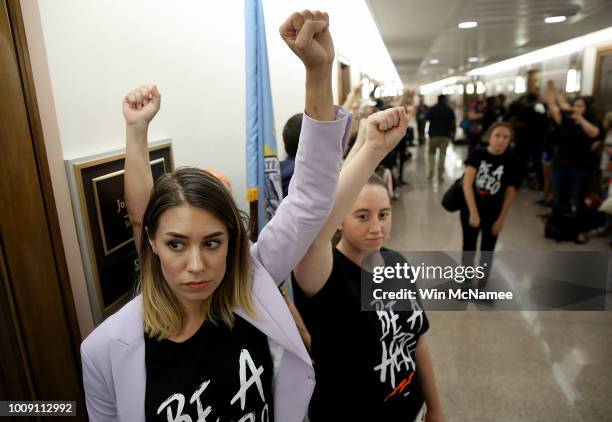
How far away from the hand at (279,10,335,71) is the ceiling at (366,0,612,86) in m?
4.76

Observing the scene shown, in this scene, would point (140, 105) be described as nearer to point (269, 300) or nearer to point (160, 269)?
point (160, 269)

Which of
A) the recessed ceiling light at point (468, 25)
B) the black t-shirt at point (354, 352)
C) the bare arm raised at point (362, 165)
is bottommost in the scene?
the black t-shirt at point (354, 352)

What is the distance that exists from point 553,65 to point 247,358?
36.5 ft

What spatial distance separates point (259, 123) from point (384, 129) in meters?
1.30

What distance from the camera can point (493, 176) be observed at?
351cm

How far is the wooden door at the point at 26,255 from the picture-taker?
1141 millimetres

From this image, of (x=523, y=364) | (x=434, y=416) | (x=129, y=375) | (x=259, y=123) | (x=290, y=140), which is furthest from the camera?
(x=523, y=364)

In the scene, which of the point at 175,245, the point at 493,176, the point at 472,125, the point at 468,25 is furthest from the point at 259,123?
the point at 472,125

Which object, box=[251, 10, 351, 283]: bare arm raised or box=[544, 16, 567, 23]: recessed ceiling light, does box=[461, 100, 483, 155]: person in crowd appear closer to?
box=[544, 16, 567, 23]: recessed ceiling light

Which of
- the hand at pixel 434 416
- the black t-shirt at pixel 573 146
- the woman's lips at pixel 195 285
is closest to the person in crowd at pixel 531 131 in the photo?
the black t-shirt at pixel 573 146

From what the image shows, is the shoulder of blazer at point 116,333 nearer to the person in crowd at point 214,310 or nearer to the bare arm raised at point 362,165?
the person in crowd at point 214,310

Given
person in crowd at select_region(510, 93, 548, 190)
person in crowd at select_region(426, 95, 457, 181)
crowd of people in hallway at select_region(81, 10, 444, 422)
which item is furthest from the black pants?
person in crowd at select_region(510, 93, 548, 190)

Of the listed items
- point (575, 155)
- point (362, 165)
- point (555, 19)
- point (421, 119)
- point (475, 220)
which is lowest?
point (475, 220)

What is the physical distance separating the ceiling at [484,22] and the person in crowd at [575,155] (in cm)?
132
